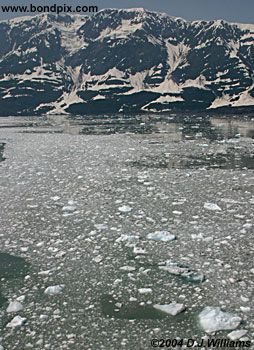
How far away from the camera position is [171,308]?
7.34m

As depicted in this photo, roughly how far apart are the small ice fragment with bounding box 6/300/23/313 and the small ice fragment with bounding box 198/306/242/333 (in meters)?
3.39

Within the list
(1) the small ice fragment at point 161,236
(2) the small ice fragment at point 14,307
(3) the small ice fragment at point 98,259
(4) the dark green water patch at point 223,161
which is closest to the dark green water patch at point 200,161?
(4) the dark green water patch at point 223,161

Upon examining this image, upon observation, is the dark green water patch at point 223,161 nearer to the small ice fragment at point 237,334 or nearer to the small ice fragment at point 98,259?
the small ice fragment at point 98,259

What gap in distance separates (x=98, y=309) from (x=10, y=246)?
4127 millimetres

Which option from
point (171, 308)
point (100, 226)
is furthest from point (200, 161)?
point (171, 308)

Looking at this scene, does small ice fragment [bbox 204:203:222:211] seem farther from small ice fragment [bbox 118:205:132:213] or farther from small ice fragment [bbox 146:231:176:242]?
small ice fragment [bbox 146:231:176:242]

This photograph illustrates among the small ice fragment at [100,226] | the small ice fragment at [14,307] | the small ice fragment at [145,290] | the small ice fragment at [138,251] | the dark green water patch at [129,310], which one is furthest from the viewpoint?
the small ice fragment at [100,226]

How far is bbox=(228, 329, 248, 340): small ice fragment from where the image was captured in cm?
643

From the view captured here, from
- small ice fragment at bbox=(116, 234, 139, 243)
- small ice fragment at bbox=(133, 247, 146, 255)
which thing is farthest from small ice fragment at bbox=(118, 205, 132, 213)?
small ice fragment at bbox=(133, 247, 146, 255)

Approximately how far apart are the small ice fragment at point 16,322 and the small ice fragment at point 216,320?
10.4 feet

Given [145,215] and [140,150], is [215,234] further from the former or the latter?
[140,150]

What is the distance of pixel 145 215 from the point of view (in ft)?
41.8

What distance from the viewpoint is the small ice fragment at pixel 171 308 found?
7235mm

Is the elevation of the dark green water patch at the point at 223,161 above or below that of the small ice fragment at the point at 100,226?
below
